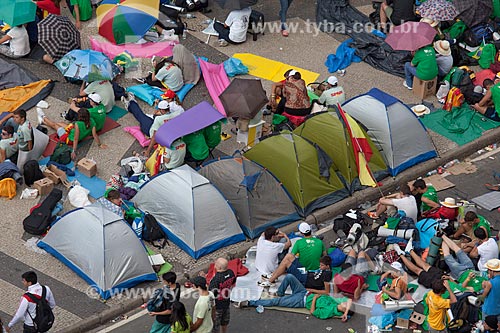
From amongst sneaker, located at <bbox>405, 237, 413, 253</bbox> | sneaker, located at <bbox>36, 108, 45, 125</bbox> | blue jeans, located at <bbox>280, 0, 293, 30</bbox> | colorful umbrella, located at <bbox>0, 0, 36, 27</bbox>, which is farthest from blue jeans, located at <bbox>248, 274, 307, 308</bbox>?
blue jeans, located at <bbox>280, 0, 293, 30</bbox>

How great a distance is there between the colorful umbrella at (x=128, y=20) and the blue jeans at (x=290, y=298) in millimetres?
8524

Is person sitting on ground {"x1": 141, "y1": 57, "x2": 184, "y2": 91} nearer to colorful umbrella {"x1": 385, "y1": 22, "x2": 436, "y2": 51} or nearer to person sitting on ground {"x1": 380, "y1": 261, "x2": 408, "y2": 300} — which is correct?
colorful umbrella {"x1": 385, "y1": 22, "x2": 436, "y2": 51}

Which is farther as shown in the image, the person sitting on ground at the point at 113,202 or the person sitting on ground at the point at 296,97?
the person sitting on ground at the point at 296,97

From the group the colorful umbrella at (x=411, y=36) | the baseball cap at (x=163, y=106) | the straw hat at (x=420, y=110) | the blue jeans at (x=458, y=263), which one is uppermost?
the colorful umbrella at (x=411, y=36)

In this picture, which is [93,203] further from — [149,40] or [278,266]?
[149,40]

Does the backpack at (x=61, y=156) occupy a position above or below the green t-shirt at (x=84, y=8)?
below

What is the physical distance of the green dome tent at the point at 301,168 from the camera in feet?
65.8

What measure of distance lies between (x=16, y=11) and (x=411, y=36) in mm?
8330

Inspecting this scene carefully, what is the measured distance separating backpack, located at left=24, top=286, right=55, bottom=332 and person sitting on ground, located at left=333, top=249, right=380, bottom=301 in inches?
185

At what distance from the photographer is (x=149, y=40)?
24.9 meters

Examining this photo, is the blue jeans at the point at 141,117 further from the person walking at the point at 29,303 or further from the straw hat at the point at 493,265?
the straw hat at the point at 493,265

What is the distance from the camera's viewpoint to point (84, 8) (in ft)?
83.4

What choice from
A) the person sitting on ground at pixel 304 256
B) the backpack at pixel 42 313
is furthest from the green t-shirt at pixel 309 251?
the backpack at pixel 42 313

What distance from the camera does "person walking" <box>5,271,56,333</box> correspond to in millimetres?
16250
